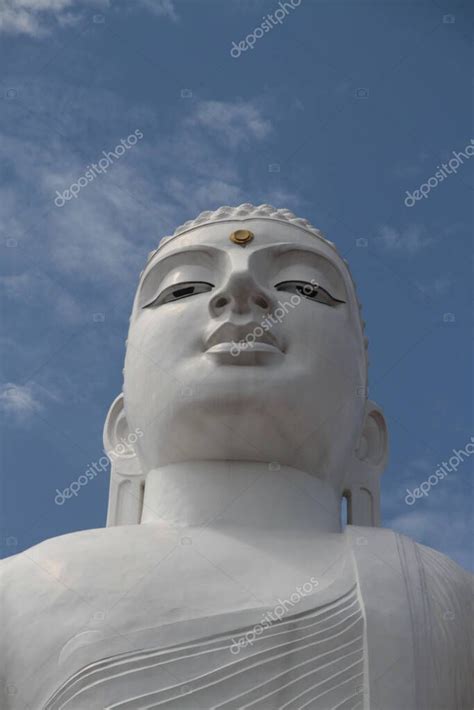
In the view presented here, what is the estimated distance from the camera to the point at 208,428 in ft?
22.9

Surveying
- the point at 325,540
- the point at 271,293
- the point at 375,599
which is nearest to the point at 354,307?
the point at 271,293

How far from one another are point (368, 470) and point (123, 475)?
184 cm

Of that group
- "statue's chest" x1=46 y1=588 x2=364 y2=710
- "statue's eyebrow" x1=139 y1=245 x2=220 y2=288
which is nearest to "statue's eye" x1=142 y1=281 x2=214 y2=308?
"statue's eyebrow" x1=139 y1=245 x2=220 y2=288

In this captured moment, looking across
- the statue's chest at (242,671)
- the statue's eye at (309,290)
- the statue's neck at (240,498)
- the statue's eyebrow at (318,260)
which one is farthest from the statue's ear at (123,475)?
the statue's chest at (242,671)

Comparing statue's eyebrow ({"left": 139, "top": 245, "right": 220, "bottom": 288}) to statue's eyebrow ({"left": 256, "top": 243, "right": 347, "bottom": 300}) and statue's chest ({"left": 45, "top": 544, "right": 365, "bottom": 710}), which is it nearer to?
statue's eyebrow ({"left": 256, "top": 243, "right": 347, "bottom": 300})

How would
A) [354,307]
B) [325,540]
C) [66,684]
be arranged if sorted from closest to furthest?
[66,684]
[325,540]
[354,307]

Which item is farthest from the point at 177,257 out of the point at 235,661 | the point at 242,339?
the point at 235,661

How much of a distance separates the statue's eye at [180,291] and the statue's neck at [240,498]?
1212 mm

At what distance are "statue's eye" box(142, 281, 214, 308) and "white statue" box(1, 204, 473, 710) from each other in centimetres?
2

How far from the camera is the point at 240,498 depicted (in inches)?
272

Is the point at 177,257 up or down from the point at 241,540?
up

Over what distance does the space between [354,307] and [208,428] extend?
1613 mm

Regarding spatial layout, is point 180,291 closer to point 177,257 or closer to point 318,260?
point 177,257

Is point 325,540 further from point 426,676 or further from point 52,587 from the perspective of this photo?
point 52,587
